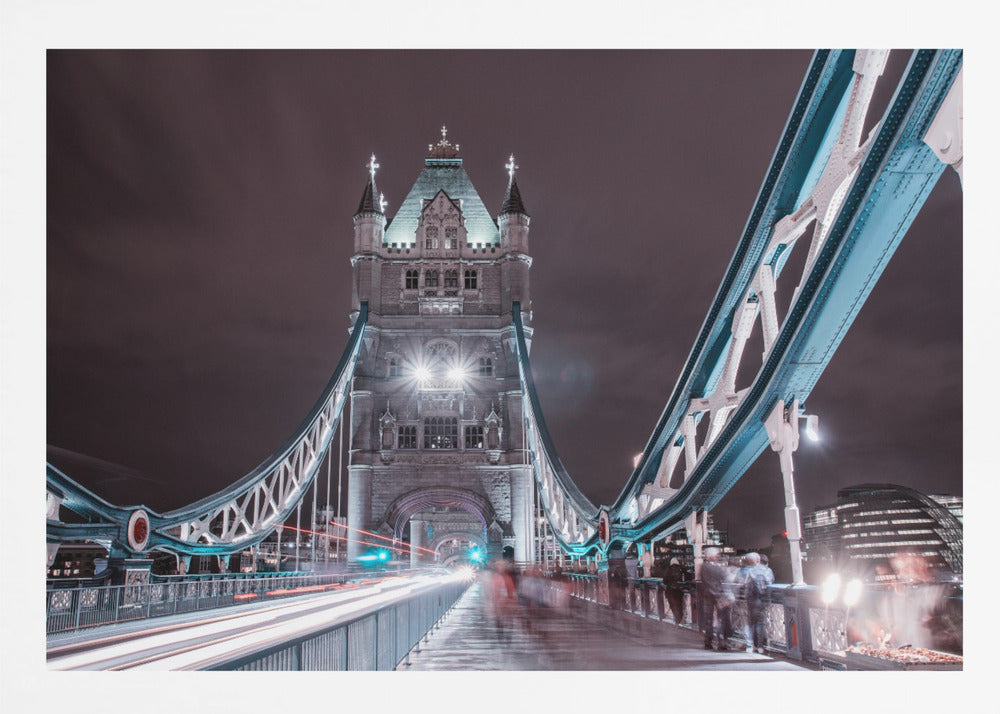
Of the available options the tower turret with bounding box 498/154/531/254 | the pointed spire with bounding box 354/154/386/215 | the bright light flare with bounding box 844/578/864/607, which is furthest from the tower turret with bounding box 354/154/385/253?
the bright light flare with bounding box 844/578/864/607

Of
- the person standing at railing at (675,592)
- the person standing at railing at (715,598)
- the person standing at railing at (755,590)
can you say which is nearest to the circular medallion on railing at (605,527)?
the person standing at railing at (675,592)

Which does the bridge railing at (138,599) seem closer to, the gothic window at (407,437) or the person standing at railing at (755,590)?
the person standing at railing at (755,590)

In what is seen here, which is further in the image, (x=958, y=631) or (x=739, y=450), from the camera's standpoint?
(x=739, y=450)
